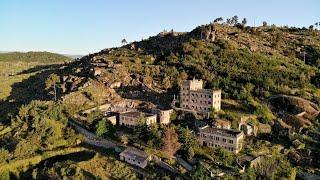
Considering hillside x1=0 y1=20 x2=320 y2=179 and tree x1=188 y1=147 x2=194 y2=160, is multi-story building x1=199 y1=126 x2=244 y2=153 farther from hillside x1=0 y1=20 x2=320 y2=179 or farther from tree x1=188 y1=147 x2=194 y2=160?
tree x1=188 y1=147 x2=194 y2=160

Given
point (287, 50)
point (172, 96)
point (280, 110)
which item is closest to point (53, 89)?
point (172, 96)

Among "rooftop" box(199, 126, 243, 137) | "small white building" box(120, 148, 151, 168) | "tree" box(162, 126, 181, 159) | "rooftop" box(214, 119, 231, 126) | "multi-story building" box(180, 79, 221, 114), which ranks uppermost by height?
"multi-story building" box(180, 79, 221, 114)

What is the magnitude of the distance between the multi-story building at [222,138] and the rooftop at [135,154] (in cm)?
1081

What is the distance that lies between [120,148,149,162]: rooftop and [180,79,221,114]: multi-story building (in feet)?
56.8

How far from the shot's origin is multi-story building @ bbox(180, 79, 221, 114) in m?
78.6

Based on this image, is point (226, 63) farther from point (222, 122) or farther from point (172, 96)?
point (222, 122)

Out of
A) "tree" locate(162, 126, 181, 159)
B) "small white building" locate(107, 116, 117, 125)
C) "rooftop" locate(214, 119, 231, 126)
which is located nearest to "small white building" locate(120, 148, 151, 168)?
"tree" locate(162, 126, 181, 159)

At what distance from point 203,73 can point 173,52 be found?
17390 millimetres

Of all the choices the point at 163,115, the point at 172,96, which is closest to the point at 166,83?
the point at 172,96

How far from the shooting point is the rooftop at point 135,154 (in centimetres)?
6444

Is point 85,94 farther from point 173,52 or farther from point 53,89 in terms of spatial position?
point 173,52

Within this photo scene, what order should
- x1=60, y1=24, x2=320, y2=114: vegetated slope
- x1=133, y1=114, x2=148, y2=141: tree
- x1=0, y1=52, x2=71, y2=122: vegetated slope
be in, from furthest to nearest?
x1=0, y1=52, x2=71, y2=122: vegetated slope < x1=60, y1=24, x2=320, y2=114: vegetated slope < x1=133, y1=114, x2=148, y2=141: tree

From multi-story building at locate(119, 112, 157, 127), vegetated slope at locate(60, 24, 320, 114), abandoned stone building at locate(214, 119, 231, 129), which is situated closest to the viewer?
abandoned stone building at locate(214, 119, 231, 129)

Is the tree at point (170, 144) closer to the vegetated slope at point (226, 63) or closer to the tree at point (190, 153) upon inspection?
the tree at point (190, 153)
